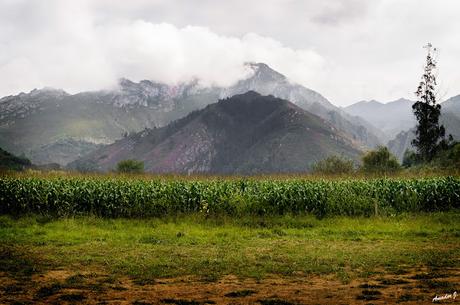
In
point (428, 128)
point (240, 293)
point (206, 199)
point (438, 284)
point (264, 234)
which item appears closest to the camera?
point (240, 293)

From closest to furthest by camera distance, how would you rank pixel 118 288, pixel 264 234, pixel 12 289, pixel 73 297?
pixel 73 297, pixel 12 289, pixel 118 288, pixel 264 234

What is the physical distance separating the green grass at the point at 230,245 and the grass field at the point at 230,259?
4cm

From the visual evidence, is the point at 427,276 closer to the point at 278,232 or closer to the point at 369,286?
the point at 369,286

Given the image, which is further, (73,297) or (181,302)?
(73,297)

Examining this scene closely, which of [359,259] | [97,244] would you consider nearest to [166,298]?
[359,259]

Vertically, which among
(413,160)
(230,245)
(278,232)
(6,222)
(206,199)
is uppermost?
(413,160)

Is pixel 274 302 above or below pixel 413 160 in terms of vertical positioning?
below

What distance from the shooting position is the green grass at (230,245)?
39.2ft

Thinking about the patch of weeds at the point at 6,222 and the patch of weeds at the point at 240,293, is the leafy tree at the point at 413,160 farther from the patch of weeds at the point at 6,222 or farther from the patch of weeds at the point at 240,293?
the patch of weeds at the point at 240,293

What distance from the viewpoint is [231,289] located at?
31.1 feet

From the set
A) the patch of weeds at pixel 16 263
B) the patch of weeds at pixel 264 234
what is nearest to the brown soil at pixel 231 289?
the patch of weeds at pixel 16 263

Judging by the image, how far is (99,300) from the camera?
8609 mm

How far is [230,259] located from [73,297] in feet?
17.8

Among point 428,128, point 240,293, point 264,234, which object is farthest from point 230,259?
point 428,128
